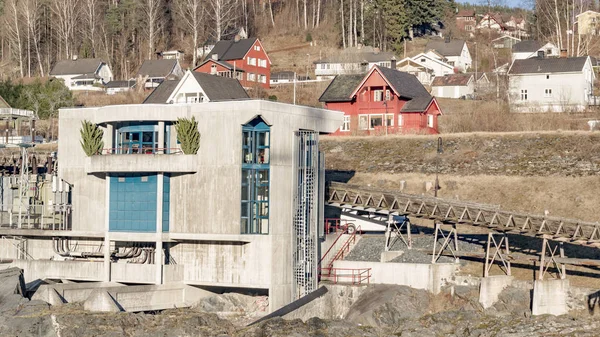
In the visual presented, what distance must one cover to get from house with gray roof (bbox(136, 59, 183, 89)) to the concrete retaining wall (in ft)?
231

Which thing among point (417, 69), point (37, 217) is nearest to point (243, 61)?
point (417, 69)

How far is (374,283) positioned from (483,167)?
1870 centimetres

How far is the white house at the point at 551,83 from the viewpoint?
92.4 m

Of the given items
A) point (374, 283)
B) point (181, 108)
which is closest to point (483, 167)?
point (374, 283)

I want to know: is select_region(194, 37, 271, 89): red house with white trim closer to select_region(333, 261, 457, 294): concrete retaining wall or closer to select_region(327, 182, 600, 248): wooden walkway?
select_region(327, 182, 600, 248): wooden walkway

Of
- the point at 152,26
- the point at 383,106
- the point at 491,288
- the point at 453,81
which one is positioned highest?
the point at 152,26

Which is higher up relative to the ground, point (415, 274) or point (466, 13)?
point (466, 13)

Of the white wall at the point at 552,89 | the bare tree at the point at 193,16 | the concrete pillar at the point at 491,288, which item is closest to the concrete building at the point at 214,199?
the concrete pillar at the point at 491,288

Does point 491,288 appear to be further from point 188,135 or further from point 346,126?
point 346,126

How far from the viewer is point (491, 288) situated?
150 ft

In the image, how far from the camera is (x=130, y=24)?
13275 cm

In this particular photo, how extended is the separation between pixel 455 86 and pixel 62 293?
2686 inches

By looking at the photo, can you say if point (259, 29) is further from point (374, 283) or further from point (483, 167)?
point (374, 283)

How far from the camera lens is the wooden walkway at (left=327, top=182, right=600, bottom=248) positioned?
46.2 metres
